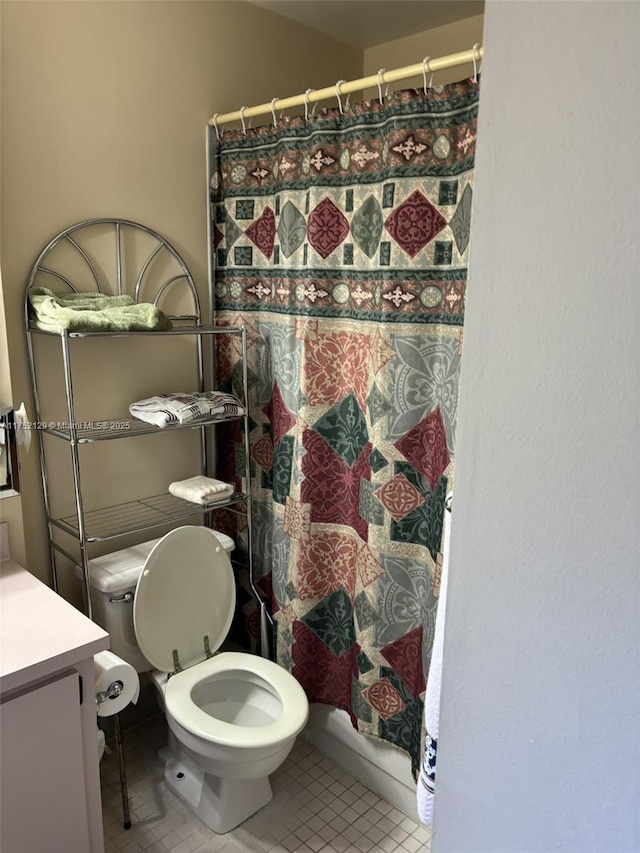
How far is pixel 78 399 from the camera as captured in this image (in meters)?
1.92

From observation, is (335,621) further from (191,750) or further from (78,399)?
Result: (78,399)

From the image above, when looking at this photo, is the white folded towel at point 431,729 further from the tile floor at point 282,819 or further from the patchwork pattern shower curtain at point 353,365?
the tile floor at point 282,819

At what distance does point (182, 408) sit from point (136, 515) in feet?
1.47

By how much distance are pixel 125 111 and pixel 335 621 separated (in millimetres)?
1782

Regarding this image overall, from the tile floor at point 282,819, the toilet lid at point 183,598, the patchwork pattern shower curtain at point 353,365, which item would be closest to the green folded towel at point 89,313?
the patchwork pattern shower curtain at point 353,365

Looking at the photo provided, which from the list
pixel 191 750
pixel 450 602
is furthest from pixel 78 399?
pixel 450 602

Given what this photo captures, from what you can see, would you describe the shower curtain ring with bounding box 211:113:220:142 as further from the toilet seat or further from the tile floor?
the tile floor

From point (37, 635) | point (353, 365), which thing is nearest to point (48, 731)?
point (37, 635)

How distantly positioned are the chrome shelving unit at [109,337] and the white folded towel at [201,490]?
0.12 ft

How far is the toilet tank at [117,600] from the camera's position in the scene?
1.85 m

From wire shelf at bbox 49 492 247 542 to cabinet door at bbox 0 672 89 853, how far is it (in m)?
0.57

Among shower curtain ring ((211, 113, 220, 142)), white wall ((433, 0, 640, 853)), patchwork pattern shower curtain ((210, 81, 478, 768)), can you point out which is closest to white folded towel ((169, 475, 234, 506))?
patchwork pattern shower curtain ((210, 81, 478, 768))

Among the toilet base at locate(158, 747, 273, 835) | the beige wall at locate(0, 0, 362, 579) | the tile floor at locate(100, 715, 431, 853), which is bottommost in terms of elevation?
the tile floor at locate(100, 715, 431, 853)

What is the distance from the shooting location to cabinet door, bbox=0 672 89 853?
1264mm
